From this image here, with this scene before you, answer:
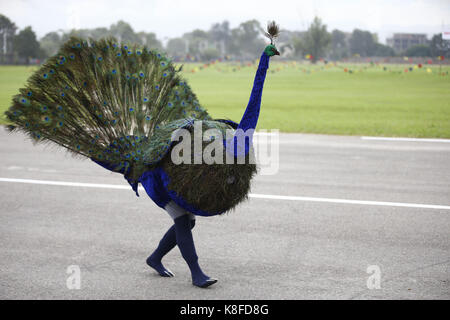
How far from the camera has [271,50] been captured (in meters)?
4.20

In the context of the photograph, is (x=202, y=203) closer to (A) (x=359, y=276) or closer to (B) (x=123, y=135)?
(B) (x=123, y=135)

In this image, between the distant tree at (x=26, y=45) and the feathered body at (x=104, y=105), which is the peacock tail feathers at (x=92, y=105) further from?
the distant tree at (x=26, y=45)

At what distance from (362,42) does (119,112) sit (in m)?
103

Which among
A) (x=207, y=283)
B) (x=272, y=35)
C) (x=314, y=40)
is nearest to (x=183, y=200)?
(x=207, y=283)

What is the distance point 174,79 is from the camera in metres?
5.27

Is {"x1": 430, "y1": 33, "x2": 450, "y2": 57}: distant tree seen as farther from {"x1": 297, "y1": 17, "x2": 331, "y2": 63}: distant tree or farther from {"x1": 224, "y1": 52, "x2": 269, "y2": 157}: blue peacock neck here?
{"x1": 297, "y1": 17, "x2": 331, "y2": 63}: distant tree

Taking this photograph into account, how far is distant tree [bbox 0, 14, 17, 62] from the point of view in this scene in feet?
149

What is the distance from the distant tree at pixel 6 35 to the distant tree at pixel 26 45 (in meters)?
1.41

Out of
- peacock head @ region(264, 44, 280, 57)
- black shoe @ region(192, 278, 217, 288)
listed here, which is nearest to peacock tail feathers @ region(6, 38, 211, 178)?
peacock head @ region(264, 44, 280, 57)

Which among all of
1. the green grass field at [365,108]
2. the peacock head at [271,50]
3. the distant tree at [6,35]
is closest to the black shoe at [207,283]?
the peacock head at [271,50]

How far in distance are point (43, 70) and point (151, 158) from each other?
139 cm

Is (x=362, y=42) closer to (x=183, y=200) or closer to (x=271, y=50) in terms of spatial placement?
(x=271, y=50)

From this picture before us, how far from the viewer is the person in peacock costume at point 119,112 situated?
4770mm
